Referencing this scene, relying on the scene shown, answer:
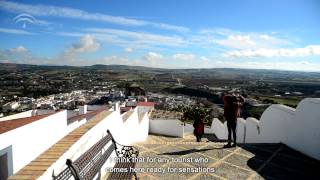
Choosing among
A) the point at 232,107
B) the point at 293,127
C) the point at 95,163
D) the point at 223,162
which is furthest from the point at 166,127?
the point at 95,163

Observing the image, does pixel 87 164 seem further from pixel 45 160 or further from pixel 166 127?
pixel 166 127

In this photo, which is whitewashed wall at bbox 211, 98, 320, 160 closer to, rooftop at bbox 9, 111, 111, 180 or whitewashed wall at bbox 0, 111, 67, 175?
rooftop at bbox 9, 111, 111, 180

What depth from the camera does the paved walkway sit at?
19.5 feet

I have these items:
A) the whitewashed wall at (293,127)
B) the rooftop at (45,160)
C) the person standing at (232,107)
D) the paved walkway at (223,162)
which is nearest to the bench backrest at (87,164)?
the rooftop at (45,160)

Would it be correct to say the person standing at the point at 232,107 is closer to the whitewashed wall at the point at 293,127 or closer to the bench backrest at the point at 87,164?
the whitewashed wall at the point at 293,127

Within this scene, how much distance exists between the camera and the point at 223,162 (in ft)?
22.0

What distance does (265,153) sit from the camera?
7.47 metres

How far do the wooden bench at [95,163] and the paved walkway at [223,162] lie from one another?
0.34m

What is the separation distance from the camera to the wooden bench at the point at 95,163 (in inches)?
147

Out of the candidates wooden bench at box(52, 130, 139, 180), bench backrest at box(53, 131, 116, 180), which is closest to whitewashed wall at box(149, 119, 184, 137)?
wooden bench at box(52, 130, 139, 180)

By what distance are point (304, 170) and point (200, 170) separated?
2.08 metres

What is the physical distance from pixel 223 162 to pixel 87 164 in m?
3.30

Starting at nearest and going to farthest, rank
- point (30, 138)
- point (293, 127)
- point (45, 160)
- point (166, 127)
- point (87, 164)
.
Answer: point (45, 160)
point (87, 164)
point (30, 138)
point (293, 127)
point (166, 127)

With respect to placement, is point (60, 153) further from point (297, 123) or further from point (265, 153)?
point (297, 123)
